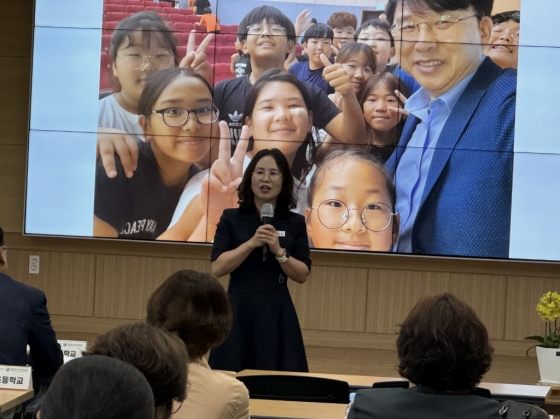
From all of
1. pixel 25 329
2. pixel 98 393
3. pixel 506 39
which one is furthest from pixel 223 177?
pixel 98 393

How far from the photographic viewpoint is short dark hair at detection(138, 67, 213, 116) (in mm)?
6707

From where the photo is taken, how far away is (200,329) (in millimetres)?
2217

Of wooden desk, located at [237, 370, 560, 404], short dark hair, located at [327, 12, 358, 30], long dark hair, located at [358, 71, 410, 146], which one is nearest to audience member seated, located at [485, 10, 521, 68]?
long dark hair, located at [358, 71, 410, 146]

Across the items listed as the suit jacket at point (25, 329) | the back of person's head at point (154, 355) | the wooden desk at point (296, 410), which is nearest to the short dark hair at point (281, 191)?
the suit jacket at point (25, 329)

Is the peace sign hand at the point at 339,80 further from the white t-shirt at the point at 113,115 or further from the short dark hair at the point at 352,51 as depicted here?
the white t-shirt at the point at 113,115

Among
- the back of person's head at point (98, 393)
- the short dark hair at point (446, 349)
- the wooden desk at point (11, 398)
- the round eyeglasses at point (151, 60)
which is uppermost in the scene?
the round eyeglasses at point (151, 60)

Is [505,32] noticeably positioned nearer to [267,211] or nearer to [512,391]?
[267,211]

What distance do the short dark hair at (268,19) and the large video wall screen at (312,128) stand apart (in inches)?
0.9

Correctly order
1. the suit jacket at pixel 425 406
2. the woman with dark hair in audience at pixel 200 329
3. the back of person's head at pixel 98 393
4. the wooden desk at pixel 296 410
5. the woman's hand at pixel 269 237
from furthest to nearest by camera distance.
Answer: the woman's hand at pixel 269 237 < the wooden desk at pixel 296 410 < the woman with dark hair in audience at pixel 200 329 < the suit jacket at pixel 425 406 < the back of person's head at pixel 98 393

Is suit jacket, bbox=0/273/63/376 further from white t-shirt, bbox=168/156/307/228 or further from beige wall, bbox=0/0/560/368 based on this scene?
beige wall, bbox=0/0/560/368

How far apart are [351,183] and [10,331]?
3743 mm

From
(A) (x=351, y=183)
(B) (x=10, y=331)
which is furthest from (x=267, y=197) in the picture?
(A) (x=351, y=183)

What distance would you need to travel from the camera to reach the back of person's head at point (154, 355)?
1328 millimetres

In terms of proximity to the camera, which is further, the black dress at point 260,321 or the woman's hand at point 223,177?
the woman's hand at point 223,177
